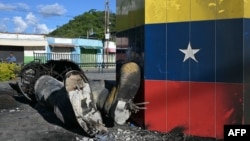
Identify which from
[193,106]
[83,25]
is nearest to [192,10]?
[193,106]

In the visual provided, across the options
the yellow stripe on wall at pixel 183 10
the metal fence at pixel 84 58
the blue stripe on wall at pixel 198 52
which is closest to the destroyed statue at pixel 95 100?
the blue stripe on wall at pixel 198 52

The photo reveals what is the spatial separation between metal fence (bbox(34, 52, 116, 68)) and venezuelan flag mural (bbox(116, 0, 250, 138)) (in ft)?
72.2

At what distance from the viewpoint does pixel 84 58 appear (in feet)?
158

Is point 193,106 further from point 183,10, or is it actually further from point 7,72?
point 7,72

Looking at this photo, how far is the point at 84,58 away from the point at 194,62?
40.2m

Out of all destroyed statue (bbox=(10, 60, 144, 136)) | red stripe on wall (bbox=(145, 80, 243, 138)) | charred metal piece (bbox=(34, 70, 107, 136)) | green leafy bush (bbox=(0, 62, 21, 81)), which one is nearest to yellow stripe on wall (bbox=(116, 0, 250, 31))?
destroyed statue (bbox=(10, 60, 144, 136))

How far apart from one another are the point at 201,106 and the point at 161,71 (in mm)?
1165

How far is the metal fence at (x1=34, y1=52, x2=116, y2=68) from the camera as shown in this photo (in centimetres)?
3458

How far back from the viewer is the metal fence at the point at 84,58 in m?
34.6

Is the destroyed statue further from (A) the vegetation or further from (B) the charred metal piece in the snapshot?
(A) the vegetation

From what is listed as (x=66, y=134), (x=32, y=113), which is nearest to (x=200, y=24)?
(x=66, y=134)

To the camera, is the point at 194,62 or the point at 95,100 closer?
the point at 194,62

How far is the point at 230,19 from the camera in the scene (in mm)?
8016

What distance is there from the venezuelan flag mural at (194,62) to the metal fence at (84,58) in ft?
72.2
